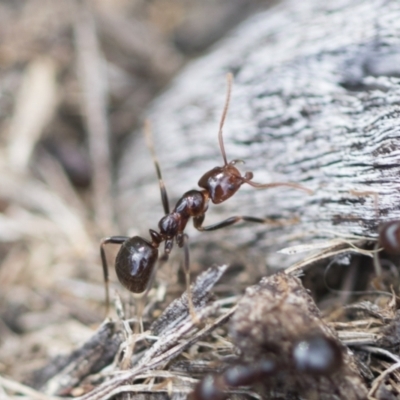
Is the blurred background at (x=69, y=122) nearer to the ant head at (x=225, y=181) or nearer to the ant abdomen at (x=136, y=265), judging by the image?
the ant abdomen at (x=136, y=265)

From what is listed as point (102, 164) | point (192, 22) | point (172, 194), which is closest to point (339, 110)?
point (172, 194)

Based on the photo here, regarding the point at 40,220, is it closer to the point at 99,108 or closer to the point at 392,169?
the point at 99,108

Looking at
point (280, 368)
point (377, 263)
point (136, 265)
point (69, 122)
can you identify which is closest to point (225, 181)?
point (136, 265)

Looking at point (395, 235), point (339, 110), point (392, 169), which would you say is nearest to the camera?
point (395, 235)

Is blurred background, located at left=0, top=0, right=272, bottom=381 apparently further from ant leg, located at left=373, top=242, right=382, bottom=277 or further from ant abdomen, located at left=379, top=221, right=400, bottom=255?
ant abdomen, located at left=379, top=221, right=400, bottom=255

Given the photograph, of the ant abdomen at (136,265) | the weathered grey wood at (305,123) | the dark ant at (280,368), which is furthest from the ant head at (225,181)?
the dark ant at (280,368)

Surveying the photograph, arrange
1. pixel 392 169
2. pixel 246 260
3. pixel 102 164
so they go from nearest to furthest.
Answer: pixel 392 169
pixel 246 260
pixel 102 164

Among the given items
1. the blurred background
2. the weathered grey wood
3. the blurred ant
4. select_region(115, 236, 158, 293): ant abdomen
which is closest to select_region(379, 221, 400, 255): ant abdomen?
the blurred ant
